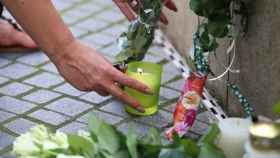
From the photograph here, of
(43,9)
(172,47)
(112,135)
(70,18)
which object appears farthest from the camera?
(70,18)

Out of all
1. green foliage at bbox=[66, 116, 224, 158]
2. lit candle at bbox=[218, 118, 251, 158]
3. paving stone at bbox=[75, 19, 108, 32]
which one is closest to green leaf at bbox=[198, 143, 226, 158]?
green foliage at bbox=[66, 116, 224, 158]

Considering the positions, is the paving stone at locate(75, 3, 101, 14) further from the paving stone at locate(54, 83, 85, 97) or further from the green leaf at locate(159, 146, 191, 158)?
the green leaf at locate(159, 146, 191, 158)

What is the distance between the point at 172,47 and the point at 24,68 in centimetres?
79

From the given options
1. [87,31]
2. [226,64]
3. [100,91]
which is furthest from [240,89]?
[87,31]

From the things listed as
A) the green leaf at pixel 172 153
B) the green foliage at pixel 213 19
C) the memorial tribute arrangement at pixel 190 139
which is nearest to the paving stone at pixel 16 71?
the memorial tribute arrangement at pixel 190 139

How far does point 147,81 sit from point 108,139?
0.95 metres

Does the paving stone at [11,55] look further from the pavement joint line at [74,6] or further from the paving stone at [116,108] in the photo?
the paving stone at [116,108]

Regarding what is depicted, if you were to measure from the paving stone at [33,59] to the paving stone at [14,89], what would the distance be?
Result: 0.24m

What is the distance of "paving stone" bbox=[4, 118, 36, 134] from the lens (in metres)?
2.95

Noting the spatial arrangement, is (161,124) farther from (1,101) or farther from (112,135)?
(112,135)

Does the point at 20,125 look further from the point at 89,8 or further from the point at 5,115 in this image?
the point at 89,8

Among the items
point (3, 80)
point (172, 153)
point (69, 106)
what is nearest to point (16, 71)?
point (3, 80)

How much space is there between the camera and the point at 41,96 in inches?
127

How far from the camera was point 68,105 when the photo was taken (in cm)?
316
